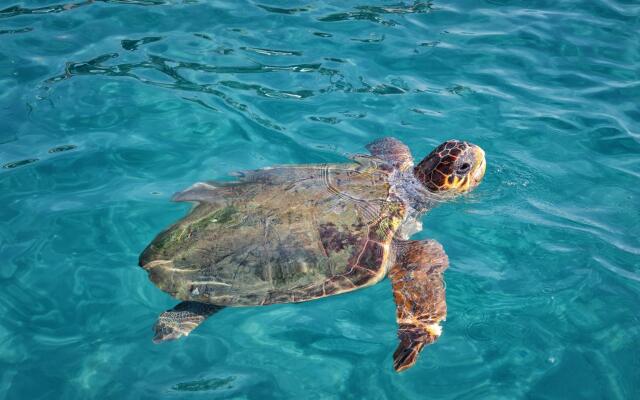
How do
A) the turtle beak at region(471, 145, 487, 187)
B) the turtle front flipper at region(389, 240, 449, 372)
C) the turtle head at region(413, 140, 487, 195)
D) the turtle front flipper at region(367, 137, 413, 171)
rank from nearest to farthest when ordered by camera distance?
the turtle front flipper at region(389, 240, 449, 372) → the turtle head at region(413, 140, 487, 195) → the turtle beak at region(471, 145, 487, 187) → the turtle front flipper at region(367, 137, 413, 171)

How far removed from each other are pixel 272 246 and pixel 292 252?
7.4 inches

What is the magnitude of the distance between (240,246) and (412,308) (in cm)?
165

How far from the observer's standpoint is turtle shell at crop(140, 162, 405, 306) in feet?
15.2

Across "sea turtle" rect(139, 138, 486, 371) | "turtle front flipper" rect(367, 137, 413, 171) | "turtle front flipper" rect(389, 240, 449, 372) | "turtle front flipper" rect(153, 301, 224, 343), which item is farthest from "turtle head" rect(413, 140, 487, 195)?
"turtle front flipper" rect(153, 301, 224, 343)

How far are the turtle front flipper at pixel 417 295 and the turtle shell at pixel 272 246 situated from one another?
0.68 ft

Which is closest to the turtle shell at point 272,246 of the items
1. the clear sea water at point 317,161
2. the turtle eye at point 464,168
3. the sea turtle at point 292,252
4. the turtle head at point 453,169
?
the sea turtle at point 292,252

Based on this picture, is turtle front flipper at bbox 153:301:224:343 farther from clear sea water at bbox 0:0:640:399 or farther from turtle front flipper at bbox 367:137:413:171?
turtle front flipper at bbox 367:137:413:171

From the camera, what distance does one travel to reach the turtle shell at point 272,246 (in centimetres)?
462

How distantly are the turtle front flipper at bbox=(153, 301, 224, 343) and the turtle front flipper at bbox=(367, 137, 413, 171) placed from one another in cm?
280

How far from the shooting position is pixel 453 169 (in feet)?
19.8

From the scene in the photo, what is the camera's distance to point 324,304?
517 cm

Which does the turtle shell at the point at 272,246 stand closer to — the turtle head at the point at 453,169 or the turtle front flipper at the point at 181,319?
the turtle front flipper at the point at 181,319

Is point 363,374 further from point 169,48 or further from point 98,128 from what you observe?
point 169,48

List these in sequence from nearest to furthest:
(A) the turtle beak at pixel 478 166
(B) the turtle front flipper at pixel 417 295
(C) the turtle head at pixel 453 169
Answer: (B) the turtle front flipper at pixel 417 295
(C) the turtle head at pixel 453 169
(A) the turtle beak at pixel 478 166
